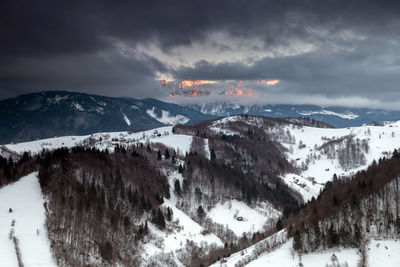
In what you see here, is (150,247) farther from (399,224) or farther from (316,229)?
(399,224)

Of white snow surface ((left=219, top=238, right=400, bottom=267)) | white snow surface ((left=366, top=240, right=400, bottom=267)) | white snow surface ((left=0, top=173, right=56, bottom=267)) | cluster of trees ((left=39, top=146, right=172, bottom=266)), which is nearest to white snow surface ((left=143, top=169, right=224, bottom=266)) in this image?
cluster of trees ((left=39, top=146, right=172, bottom=266))

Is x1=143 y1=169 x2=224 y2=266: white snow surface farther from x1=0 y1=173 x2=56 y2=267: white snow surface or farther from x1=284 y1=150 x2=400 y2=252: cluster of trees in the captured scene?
x1=284 y1=150 x2=400 y2=252: cluster of trees

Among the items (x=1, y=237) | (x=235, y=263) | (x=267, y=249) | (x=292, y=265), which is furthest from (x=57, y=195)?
(x=292, y=265)

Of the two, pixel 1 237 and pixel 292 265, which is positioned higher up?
pixel 1 237

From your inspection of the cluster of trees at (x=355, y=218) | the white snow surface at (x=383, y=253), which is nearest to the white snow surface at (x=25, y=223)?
the cluster of trees at (x=355, y=218)

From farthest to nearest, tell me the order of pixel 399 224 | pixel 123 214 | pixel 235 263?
pixel 123 214, pixel 235 263, pixel 399 224

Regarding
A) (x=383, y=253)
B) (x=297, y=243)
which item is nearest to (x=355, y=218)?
(x=383, y=253)

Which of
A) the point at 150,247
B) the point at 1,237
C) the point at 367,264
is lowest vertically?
the point at 150,247

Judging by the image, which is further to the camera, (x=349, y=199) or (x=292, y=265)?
(x=349, y=199)
